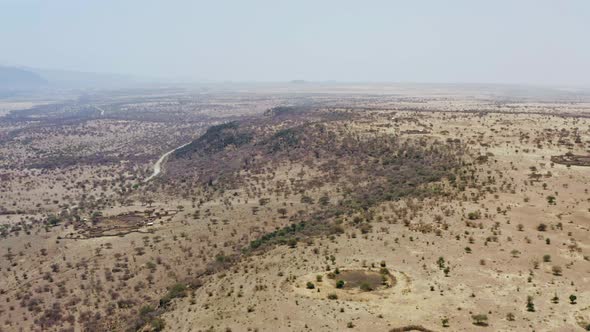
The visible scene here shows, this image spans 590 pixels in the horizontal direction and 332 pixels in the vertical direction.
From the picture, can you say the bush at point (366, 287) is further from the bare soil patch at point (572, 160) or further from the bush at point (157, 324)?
the bare soil patch at point (572, 160)

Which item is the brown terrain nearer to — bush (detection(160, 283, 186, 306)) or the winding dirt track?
bush (detection(160, 283, 186, 306))

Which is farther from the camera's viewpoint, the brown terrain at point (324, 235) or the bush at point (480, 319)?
the brown terrain at point (324, 235)

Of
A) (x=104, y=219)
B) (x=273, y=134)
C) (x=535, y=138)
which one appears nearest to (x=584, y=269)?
(x=535, y=138)

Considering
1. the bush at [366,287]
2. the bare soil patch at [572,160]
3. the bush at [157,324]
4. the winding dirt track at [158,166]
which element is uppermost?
the bare soil patch at [572,160]

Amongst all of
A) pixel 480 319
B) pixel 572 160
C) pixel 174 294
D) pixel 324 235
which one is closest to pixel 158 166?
pixel 324 235

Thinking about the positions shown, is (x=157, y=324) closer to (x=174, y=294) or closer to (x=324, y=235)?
(x=174, y=294)

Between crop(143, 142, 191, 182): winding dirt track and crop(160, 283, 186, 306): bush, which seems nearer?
crop(160, 283, 186, 306): bush

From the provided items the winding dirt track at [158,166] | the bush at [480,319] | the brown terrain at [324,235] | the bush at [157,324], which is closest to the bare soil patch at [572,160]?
Answer: the brown terrain at [324,235]

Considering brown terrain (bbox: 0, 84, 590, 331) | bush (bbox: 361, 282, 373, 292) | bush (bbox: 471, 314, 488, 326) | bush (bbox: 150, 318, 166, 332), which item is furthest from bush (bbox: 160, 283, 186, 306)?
bush (bbox: 471, 314, 488, 326)
